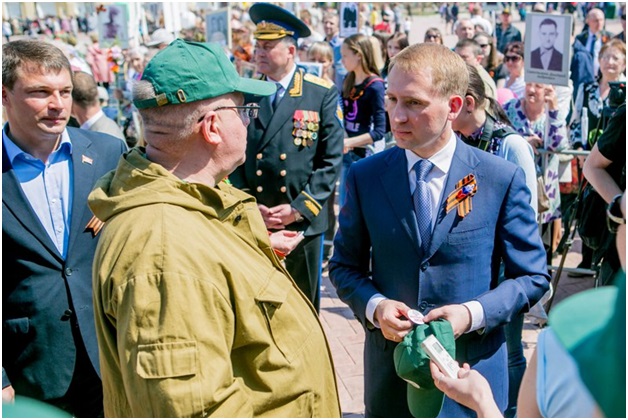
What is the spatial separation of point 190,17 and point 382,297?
2217 cm

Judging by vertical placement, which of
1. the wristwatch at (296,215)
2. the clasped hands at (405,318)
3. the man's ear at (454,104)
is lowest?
the wristwatch at (296,215)

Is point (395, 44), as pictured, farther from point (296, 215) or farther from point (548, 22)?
point (296, 215)

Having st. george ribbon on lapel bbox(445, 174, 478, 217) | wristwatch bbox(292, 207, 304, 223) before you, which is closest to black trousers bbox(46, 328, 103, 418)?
st. george ribbon on lapel bbox(445, 174, 478, 217)

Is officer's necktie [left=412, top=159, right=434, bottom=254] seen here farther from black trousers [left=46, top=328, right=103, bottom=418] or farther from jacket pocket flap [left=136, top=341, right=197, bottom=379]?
black trousers [left=46, top=328, right=103, bottom=418]

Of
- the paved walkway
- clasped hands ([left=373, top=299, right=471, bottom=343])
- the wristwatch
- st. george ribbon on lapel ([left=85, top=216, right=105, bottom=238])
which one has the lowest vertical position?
the paved walkway

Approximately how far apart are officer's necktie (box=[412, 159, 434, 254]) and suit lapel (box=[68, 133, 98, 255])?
53.0 inches

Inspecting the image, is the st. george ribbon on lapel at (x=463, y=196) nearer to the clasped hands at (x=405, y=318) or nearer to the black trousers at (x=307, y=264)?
the clasped hands at (x=405, y=318)

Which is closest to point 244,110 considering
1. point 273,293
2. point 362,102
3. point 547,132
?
point 273,293

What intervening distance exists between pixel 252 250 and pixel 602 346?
1.30m

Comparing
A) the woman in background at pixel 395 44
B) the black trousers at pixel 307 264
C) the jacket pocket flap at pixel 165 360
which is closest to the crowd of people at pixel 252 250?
the jacket pocket flap at pixel 165 360

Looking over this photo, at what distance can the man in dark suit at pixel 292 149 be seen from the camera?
Result: 491 cm

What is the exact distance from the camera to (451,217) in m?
2.82

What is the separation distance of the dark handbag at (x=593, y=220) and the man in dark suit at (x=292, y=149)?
1559mm

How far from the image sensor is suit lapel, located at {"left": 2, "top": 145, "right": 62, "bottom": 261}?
3.02 m
